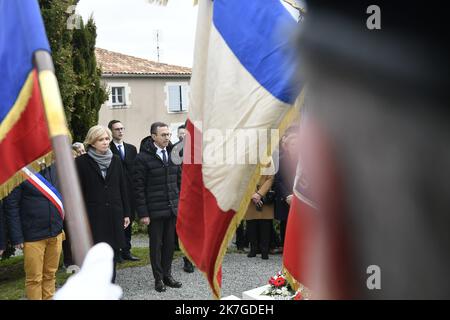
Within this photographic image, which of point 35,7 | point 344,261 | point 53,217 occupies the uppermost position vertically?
point 35,7

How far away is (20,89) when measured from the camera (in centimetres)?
172

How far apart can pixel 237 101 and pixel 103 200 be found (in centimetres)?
320

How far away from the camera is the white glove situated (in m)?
1.17

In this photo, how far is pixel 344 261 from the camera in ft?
3.32

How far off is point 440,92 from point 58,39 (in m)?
6.54

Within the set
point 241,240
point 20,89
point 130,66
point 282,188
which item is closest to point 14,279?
point 241,240

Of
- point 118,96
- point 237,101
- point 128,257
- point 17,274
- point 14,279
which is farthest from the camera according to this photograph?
point 118,96

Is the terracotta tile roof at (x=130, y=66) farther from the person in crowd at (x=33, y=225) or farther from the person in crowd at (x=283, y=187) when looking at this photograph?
the person in crowd at (x=33, y=225)

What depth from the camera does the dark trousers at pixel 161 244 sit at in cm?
528

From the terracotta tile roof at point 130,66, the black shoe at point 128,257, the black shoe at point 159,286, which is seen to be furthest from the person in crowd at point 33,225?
the terracotta tile roof at point 130,66

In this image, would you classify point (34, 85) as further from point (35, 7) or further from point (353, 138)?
point (353, 138)

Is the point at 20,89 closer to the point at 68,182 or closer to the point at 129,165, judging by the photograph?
the point at 68,182

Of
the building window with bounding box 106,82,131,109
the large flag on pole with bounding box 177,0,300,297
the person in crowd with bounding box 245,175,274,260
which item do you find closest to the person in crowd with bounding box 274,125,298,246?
the person in crowd with bounding box 245,175,274,260
